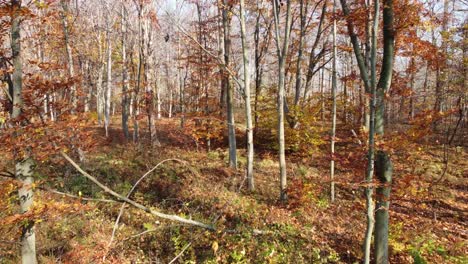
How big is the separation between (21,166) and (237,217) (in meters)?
5.45

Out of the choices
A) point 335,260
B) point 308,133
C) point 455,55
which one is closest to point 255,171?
point 308,133

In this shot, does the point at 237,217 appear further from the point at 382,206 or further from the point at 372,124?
the point at 372,124

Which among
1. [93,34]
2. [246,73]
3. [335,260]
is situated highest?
[93,34]

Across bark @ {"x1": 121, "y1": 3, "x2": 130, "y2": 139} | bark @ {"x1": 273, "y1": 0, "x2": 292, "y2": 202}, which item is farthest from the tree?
bark @ {"x1": 121, "y1": 3, "x2": 130, "y2": 139}

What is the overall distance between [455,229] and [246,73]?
8028mm

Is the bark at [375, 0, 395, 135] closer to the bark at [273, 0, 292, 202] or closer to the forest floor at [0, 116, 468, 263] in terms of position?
the forest floor at [0, 116, 468, 263]

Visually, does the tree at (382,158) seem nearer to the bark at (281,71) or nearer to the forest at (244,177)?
the forest at (244,177)

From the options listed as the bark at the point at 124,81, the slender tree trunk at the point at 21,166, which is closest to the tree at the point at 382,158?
the slender tree trunk at the point at 21,166

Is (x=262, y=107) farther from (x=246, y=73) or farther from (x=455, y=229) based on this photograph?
(x=455, y=229)

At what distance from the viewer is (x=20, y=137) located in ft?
15.2

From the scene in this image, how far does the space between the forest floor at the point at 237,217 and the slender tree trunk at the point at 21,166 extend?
1.03ft

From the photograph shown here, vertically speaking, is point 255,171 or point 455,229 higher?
point 255,171

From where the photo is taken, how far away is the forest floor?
255 inches

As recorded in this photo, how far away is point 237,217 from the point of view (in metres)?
7.98
